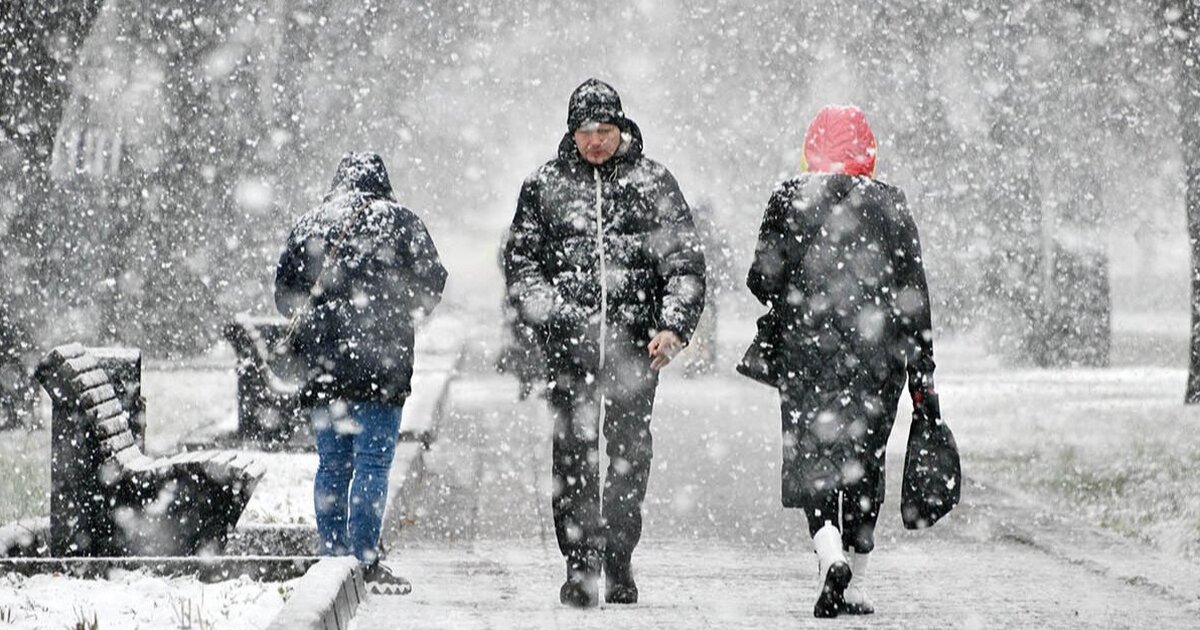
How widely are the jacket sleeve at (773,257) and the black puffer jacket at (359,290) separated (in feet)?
3.85

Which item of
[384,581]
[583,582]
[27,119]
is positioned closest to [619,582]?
[583,582]

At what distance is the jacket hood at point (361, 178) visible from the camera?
6.46 m

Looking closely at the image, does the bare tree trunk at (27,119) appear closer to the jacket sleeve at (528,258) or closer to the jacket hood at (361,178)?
the jacket hood at (361,178)

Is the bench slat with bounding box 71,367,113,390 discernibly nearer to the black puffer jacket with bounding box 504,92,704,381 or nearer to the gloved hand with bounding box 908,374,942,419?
the black puffer jacket with bounding box 504,92,704,381

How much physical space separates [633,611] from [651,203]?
136cm

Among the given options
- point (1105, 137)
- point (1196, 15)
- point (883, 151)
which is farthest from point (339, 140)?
point (1196, 15)

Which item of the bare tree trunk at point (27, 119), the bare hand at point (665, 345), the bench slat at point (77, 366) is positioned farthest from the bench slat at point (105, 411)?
the bare tree trunk at point (27, 119)

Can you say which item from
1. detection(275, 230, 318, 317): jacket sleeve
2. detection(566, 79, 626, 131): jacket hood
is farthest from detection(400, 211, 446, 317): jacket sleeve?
detection(566, 79, 626, 131): jacket hood

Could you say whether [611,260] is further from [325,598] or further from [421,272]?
[325,598]

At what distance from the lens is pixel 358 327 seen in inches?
248

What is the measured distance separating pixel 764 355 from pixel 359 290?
1468 millimetres

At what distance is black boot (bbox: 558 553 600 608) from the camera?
5930 millimetres

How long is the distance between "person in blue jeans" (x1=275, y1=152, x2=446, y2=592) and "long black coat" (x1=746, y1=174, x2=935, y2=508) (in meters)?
1.29

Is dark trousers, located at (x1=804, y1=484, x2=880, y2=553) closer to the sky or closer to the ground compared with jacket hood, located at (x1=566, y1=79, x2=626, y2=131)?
closer to the ground
